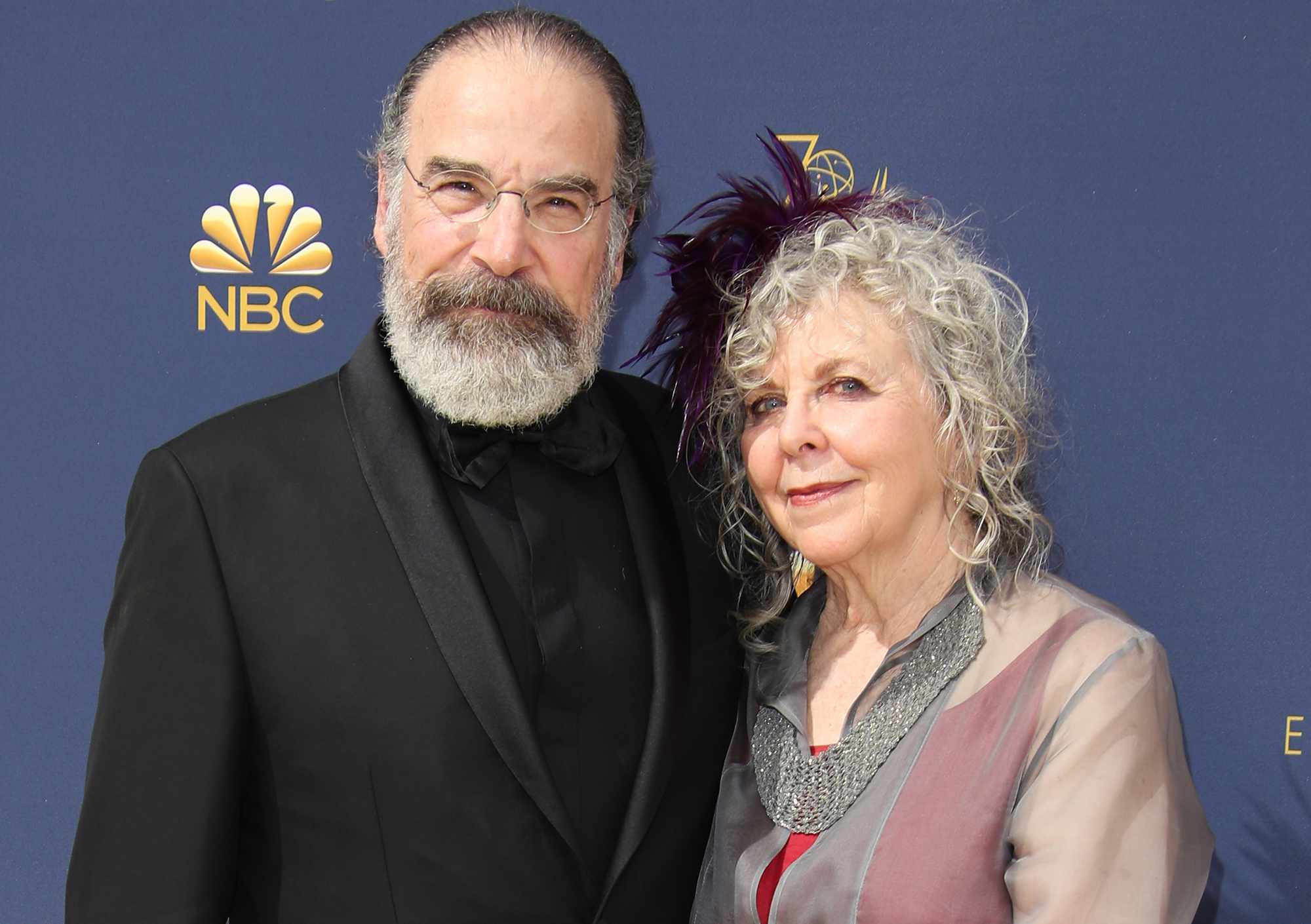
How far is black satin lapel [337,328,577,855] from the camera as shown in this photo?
1356 mm

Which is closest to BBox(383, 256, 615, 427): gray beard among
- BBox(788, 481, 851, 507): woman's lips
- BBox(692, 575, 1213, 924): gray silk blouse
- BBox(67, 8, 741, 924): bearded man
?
BBox(67, 8, 741, 924): bearded man

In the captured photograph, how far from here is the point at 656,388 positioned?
1904 millimetres

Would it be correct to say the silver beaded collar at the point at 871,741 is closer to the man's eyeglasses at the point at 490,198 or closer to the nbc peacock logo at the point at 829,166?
the man's eyeglasses at the point at 490,198

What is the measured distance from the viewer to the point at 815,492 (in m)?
1.51

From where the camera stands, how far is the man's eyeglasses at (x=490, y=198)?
4.92 ft

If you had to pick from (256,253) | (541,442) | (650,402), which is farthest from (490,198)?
(256,253)

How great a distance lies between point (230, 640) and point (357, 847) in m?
0.28

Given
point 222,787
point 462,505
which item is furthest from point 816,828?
point 222,787

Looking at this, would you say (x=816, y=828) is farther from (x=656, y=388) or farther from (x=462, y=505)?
(x=656, y=388)

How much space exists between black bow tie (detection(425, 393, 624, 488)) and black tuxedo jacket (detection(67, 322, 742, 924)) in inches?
2.8

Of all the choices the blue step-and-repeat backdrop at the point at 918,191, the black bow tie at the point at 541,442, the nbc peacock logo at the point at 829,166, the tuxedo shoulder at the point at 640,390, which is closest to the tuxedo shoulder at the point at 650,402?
the tuxedo shoulder at the point at 640,390

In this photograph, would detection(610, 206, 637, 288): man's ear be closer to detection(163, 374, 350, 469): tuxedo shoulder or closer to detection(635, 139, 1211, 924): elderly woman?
detection(635, 139, 1211, 924): elderly woman

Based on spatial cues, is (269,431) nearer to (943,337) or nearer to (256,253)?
(256,253)

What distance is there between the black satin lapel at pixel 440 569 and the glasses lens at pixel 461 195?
0.22 meters
